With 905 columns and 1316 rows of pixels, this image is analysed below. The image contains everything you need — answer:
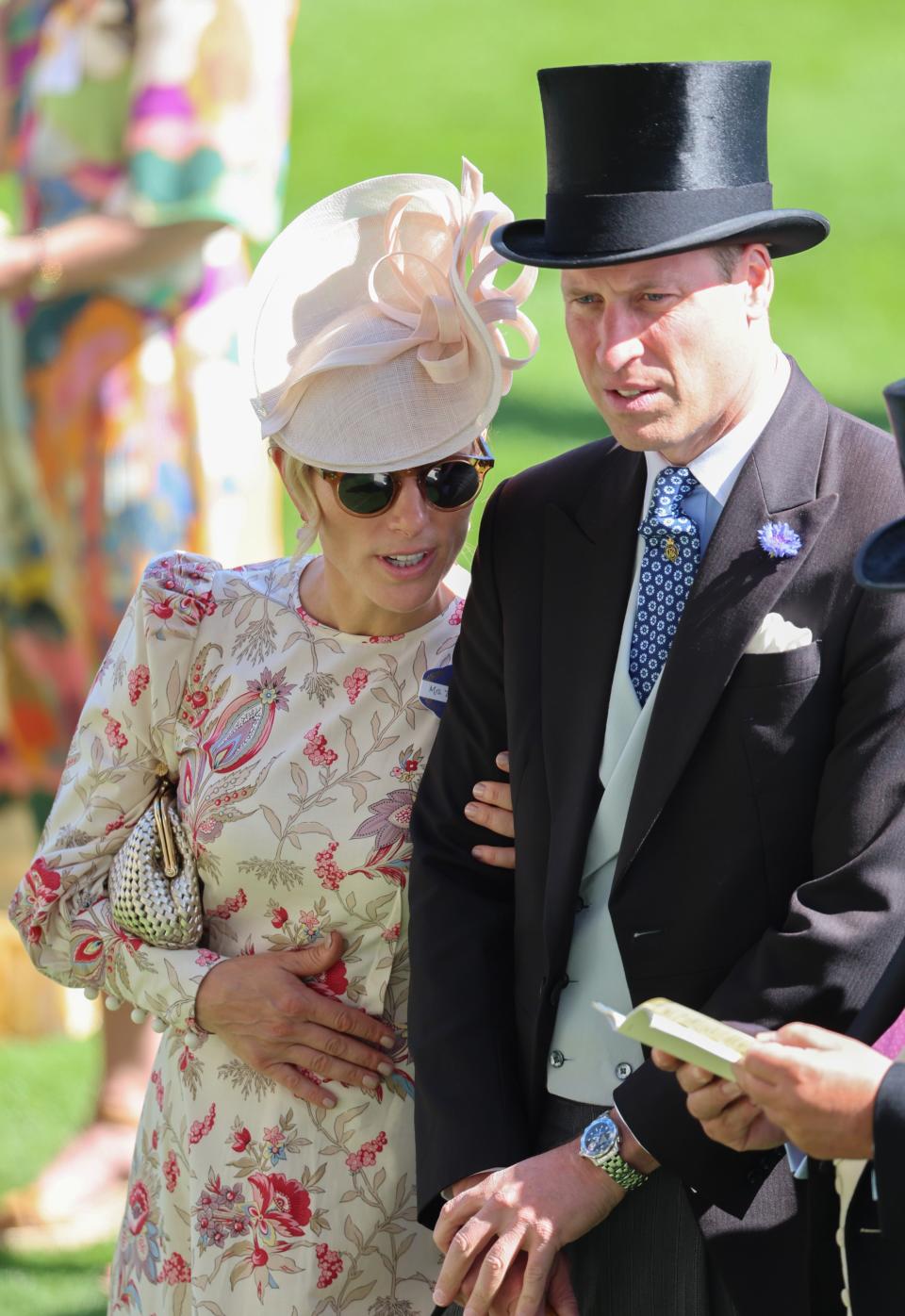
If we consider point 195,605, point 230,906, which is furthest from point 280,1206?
point 195,605

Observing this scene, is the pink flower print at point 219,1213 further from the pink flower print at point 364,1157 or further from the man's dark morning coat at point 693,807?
the man's dark morning coat at point 693,807

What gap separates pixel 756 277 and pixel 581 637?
57 centimetres

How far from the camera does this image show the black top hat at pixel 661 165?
2.59 meters

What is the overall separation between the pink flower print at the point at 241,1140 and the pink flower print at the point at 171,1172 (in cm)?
16

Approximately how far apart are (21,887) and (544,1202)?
1.16 metres

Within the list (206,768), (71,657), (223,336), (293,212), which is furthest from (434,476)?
(293,212)

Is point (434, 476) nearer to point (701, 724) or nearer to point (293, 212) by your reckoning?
point (701, 724)

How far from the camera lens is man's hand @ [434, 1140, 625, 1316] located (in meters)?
2.63

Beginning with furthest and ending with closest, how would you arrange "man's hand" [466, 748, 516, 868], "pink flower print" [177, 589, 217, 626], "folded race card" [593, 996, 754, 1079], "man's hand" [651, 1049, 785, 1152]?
1. "pink flower print" [177, 589, 217, 626]
2. "man's hand" [466, 748, 516, 868]
3. "man's hand" [651, 1049, 785, 1152]
4. "folded race card" [593, 996, 754, 1079]

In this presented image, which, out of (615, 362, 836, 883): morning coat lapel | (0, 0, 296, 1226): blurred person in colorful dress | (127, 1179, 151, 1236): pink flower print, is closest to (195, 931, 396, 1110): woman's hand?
(127, 1179, 151, 1236): pink flower print

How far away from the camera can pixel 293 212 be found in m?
10.7

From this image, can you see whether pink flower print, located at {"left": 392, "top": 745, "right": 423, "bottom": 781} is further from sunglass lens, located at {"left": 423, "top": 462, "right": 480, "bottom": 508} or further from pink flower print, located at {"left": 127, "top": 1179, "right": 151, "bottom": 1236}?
pink flower print, located at {"left": 127, "top": 1179, "right": 151, "bottom": 1236}

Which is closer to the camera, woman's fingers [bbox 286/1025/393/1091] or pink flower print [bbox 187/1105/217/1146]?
woman's fingers [bbox 286/1025/393/1091]

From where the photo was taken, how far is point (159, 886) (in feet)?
10.5
